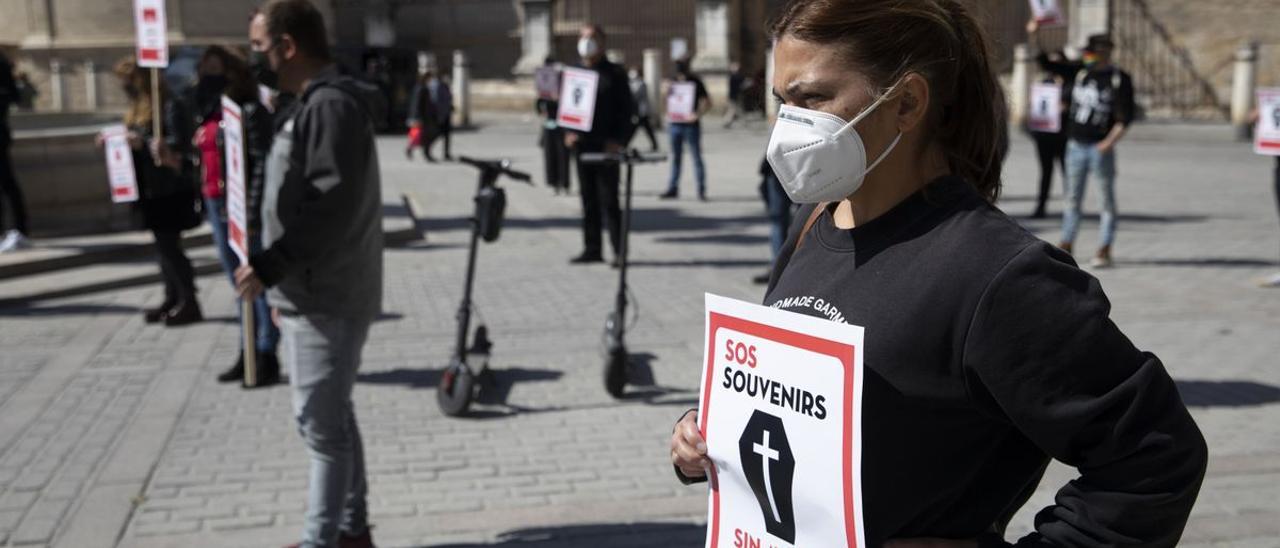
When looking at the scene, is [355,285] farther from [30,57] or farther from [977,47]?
[30,57]

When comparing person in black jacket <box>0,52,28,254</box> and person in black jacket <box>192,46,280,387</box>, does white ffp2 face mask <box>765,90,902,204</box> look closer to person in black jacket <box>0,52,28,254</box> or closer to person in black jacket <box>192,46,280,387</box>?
person in black jacket <box>192,46,280,387</box>

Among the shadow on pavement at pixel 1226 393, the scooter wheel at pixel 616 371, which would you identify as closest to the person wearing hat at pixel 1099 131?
the shadow on pavement at pixel 1226 393

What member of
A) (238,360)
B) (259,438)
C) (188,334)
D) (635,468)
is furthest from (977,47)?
(188,334)

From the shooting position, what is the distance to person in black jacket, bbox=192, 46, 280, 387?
639 cm

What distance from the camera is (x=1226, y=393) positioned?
682 centimetres

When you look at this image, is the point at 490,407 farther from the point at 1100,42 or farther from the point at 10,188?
the point at 1100,42

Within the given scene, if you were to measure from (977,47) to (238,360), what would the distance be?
6.20m

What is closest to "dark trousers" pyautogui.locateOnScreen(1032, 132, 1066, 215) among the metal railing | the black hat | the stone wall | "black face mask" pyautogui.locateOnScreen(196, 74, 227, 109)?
the black hat

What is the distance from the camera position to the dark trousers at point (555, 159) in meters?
16.5

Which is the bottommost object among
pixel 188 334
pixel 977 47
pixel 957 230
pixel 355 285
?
pixel 188 334

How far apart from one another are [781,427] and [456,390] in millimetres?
4801

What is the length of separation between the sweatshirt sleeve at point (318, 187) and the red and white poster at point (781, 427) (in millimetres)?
2367

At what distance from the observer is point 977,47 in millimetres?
1938

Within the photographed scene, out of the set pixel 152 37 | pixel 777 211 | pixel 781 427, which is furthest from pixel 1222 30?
pixel 781 427
